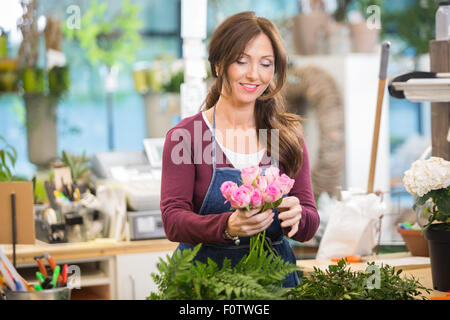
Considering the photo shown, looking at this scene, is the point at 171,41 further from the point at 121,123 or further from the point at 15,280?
the point at 15,280

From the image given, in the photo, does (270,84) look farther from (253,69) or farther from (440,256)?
(440,256)

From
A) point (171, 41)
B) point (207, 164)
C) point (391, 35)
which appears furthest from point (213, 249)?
point (391, 35)

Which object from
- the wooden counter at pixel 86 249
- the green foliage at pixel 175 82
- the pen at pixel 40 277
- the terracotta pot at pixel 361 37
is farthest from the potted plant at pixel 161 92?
the pen at pixel 40 277

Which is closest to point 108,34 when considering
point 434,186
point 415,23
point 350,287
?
point 415,23

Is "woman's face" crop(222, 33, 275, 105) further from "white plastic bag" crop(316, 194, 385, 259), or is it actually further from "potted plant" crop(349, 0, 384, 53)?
"potted plant" crop(349, 0, 384, 53)

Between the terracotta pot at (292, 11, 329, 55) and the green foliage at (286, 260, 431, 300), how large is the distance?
14.3 feet

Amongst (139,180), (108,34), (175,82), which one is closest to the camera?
(139,180)

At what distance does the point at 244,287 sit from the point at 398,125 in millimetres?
5888

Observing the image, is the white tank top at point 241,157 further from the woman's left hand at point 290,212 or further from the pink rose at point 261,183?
the pink rose at point 261,183

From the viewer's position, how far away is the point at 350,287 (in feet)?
5.68

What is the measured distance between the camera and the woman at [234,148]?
1.98 m

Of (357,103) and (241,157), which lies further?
(357,103)

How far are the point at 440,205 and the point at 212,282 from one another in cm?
96

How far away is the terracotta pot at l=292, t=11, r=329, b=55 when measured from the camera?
594 cm
